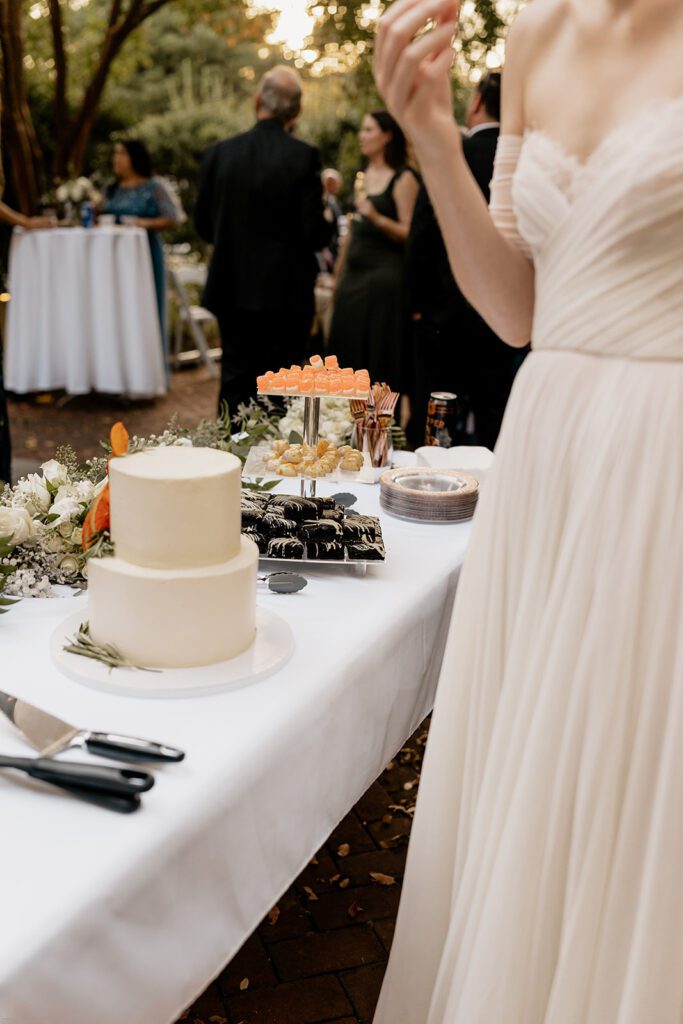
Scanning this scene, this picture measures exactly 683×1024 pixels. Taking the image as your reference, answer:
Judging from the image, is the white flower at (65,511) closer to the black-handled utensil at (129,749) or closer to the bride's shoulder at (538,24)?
the black-handled utensil at (129,749)

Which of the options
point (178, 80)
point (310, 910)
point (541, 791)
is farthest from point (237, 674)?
point (178, 80)

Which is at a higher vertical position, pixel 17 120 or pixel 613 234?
pixel 17 120

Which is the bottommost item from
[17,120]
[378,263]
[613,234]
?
[378,263]

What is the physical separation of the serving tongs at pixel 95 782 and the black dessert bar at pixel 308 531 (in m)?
0.81

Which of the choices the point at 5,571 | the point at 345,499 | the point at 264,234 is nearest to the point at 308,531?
the point at 345,499

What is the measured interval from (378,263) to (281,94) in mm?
1110

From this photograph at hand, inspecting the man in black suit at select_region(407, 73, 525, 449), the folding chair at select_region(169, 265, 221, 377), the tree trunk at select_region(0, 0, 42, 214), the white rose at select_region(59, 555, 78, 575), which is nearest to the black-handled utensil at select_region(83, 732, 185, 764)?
the white rose at select_region(59, 555, 78, 575)

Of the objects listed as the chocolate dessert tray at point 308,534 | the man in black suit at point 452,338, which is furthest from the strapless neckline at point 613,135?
the man in black suit at point 452,338

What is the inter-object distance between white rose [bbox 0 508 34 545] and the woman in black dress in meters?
3.88

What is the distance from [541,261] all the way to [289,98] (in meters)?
4.45

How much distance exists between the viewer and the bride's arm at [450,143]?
44.1 inches

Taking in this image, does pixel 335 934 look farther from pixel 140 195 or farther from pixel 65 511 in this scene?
pixel 140 195

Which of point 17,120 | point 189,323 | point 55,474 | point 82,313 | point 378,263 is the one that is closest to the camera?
point 55,474

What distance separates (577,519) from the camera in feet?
4.00
